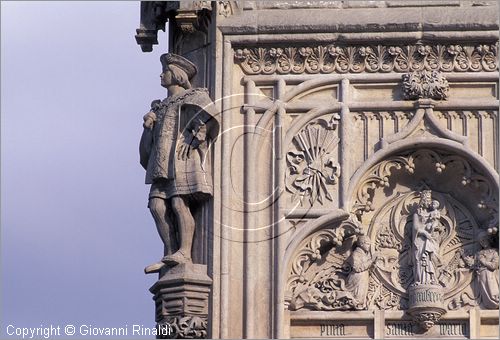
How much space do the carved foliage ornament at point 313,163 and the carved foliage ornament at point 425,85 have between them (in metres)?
0.77

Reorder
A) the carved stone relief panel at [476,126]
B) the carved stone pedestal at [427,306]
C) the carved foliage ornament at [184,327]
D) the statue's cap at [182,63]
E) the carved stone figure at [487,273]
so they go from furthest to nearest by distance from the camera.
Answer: the statue's cap at [182,63] < the carved stone relief panel at [476,126] < the carved stone figure at [487,273] < the carved stone pedestal at [427,306] < the carved foliage ornament at [184,327]

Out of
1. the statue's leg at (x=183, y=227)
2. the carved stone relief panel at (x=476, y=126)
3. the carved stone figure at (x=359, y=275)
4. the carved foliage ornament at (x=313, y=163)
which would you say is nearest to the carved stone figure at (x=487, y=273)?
the carved stone relief panel at (x=476, y=126)

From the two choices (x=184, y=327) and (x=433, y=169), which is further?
(x=433, y=169)

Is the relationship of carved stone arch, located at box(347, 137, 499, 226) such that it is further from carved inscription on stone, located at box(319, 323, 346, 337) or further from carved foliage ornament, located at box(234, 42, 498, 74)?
carved inscription on stone, located at box(319, 323, 346, 337)

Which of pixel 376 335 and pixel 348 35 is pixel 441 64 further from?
pixel 376 335

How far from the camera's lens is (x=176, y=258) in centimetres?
2405

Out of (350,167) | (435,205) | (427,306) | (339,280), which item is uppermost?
(350,167)

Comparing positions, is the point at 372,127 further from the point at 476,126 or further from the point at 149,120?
the point at 149,120

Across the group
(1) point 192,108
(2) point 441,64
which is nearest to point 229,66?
(1) point 192,108

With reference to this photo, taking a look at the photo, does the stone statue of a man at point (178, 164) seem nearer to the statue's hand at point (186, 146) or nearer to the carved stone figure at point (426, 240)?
the statue's hand at point (186, 146)

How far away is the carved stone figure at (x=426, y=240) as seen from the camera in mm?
24141

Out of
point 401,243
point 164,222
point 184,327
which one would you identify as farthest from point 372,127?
point 184,327

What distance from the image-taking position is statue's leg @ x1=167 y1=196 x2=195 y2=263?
950 inches

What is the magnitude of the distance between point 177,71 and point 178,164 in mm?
1039
